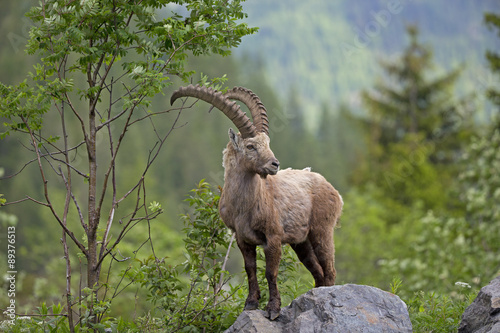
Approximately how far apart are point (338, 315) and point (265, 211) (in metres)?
1.59

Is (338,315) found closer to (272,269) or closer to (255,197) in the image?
(272,269)

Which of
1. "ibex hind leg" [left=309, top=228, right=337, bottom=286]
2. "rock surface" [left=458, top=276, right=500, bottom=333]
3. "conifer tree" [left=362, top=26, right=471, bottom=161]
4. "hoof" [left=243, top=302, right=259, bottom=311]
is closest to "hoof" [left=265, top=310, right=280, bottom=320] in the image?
"hoof" [left=243, top=302, right=259, bottom=311]

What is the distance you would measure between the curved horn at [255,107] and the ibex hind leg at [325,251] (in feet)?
5.87

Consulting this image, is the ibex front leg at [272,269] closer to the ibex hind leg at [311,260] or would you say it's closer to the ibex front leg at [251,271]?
the ibex front leg at [251,271]

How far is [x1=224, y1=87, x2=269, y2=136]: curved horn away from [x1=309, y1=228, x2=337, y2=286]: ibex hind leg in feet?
5.87

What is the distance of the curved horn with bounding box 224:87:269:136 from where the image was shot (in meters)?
7.60

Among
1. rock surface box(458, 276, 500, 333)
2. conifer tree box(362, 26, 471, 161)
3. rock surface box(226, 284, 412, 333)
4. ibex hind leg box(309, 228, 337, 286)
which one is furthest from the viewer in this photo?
conifer tree box(362, 26, 471, 161)

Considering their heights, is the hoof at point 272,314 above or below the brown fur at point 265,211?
below

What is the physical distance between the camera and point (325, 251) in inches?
325

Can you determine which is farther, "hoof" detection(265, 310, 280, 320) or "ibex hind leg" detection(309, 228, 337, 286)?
"ibex hind leg" detection(309, 228, 337, 286)

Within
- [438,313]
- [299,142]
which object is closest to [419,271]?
[438,313]

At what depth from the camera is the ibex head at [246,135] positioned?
7164 mm

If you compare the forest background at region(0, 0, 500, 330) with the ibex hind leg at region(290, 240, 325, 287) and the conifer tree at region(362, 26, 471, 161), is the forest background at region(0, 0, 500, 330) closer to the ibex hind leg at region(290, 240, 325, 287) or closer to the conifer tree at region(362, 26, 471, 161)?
the conifer tree at region(362, 26, 471, 161)

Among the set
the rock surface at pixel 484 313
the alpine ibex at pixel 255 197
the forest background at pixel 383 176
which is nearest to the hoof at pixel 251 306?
the alpine ibex at pixel 255 197
